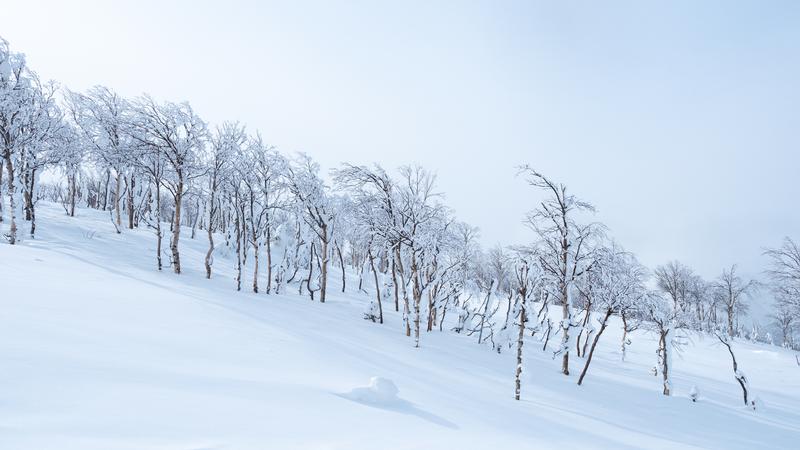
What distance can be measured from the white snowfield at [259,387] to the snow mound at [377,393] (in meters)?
0.02

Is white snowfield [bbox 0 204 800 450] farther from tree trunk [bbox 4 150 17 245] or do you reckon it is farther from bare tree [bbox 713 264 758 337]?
bare tree [bbox 713 264 758 337]

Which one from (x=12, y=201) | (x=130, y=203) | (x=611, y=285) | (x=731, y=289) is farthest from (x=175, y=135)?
(x=731, y=289)

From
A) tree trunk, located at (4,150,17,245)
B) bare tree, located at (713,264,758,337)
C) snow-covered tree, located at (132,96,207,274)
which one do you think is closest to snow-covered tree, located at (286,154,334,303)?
snow-covered tree, located at (132,96,207,274)

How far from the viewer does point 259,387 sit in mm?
4914

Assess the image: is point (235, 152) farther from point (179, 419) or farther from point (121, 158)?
point (179, 419)

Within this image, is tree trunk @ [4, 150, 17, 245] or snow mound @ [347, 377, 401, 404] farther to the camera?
tree trunk @ [4, 150, 17, 245]

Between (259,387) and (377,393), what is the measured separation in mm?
1705

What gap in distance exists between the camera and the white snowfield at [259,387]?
3.39 m

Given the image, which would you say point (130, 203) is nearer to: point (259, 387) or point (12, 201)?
point (12, 201)

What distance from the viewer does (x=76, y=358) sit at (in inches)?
174

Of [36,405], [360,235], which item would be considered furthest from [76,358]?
[360,235]

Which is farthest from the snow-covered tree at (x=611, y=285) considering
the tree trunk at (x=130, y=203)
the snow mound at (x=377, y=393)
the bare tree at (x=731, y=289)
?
the bare tree at (x=731, y=289)

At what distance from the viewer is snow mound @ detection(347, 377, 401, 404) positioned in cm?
539

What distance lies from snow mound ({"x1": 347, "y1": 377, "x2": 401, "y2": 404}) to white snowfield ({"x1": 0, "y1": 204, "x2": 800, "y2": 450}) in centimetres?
2
